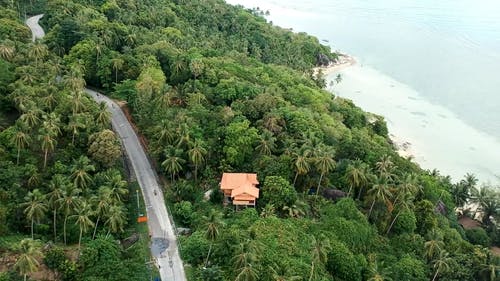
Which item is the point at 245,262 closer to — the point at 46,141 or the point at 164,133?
the point at 164,133

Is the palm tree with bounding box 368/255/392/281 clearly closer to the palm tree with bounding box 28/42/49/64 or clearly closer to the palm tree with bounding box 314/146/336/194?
the palm tree with bounding box 314/146/336/194

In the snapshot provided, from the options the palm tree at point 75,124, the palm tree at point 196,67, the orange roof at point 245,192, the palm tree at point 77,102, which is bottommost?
the orange roof at point 245,192

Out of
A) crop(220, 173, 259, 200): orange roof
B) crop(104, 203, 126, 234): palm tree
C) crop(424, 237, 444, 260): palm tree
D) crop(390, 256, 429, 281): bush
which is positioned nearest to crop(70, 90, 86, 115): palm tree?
crop(104, 203, 126, 234): palm tree

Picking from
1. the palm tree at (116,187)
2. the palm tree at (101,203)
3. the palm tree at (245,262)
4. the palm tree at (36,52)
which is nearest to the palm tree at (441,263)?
the palm tree at (245,262)

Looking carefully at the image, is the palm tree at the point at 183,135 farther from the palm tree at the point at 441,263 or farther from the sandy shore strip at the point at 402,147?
the sandy shore strip at the point at 402,147

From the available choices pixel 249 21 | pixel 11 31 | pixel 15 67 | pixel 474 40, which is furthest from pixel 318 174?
pixel 474 40
